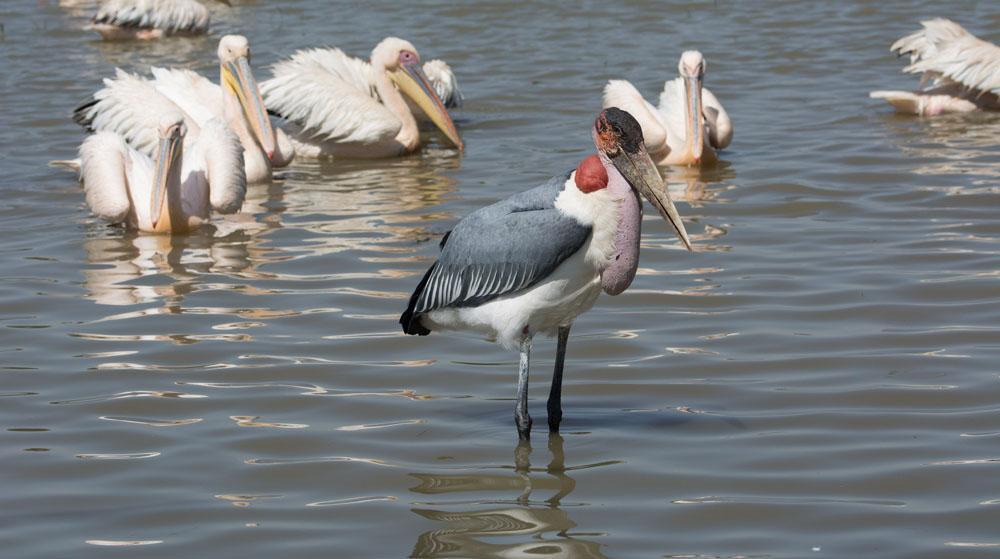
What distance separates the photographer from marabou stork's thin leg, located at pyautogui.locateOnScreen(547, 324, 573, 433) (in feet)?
16.5

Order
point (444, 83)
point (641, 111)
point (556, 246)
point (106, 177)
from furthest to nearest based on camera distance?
point (444, 83)
point (641, 111)
point (106, 177)
point (556, 246)

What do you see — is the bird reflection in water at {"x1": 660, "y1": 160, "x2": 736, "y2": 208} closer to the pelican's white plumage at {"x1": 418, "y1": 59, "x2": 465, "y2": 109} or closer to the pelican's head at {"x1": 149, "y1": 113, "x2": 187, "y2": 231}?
the pelican's white plumage at {"x1": 418, "y1": 59, "x2": 465, "y2": 109}

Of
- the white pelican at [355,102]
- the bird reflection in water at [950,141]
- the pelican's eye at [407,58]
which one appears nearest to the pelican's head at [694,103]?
the bird reflection in water at [950,141]

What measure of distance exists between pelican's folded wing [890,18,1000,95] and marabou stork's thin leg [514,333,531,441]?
6721mm

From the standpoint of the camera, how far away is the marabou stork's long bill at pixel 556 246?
181 inches

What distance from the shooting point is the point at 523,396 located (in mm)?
4957

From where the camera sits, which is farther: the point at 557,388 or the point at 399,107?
the point at 399,107

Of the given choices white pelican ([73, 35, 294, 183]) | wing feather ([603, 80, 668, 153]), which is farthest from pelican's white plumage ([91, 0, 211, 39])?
wing feather ([603, 80, 668, 153])

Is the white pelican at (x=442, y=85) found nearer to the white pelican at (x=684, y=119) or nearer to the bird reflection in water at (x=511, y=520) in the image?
the white pelican at (x=684, y=119)

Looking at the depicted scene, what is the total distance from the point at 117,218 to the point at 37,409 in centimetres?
298

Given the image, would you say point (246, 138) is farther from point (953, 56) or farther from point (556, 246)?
point (556, 246)

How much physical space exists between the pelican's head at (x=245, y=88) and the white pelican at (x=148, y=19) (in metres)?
5.53

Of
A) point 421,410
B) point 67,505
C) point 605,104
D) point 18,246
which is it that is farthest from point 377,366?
point 605,104

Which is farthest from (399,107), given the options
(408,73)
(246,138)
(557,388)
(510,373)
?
(557,388)
